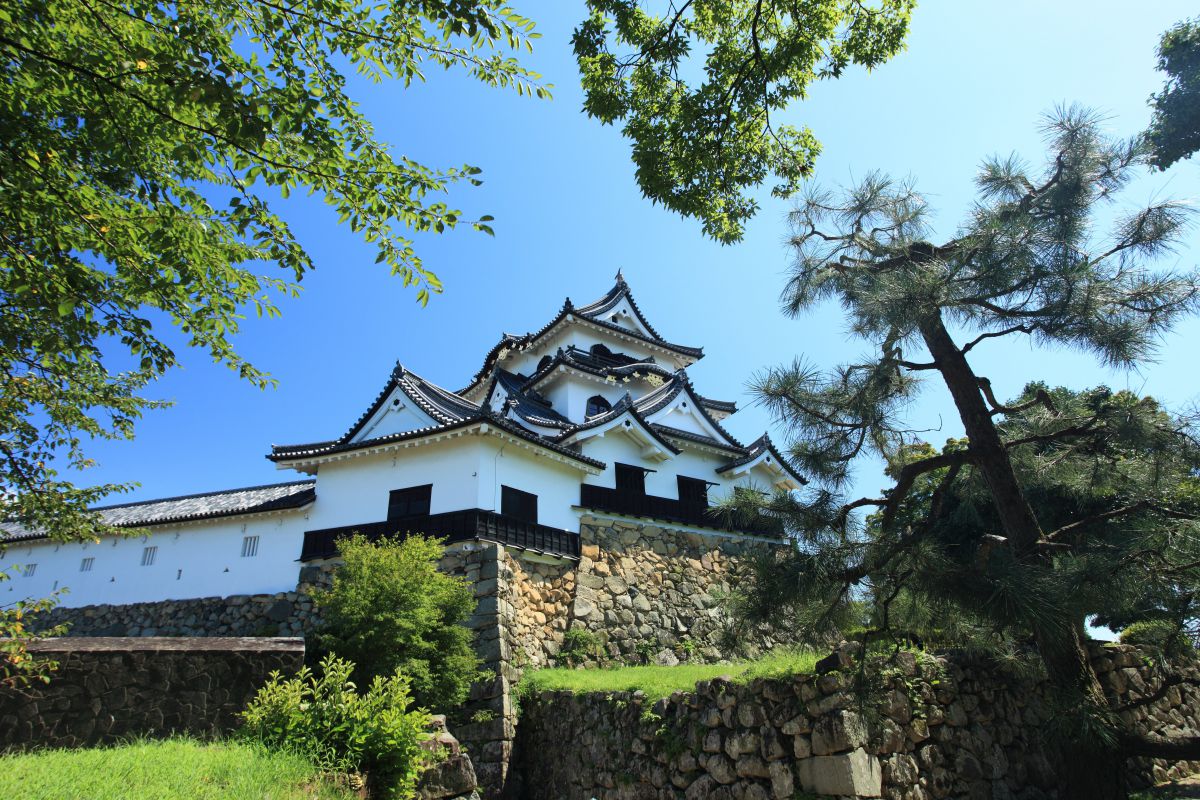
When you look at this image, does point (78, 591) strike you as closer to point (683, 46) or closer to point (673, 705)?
point (673, 705)

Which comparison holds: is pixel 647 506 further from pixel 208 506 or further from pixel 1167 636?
pixel 1167 636

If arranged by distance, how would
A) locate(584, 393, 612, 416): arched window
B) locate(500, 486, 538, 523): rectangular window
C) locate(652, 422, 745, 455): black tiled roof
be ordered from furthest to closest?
1. locate(584, 393, 612, 416): arched window
2. locate(652, 422, 745, 455): black tiled roof
3. locate(500, 486, 538, 523): rectangular window

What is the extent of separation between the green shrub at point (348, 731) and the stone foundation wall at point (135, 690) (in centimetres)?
147

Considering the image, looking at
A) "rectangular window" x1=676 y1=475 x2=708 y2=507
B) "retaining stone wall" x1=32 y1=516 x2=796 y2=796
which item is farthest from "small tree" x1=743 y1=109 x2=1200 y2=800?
"rectangular window" x1=676 y1=475 x2=708 y2=507

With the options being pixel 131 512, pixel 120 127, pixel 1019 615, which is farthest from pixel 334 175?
pixel 131 512

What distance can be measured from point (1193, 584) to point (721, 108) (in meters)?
5.96

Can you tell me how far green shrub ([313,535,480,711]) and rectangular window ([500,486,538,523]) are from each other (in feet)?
10.3

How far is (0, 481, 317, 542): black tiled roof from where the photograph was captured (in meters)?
16.2

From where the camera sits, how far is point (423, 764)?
6398 mm

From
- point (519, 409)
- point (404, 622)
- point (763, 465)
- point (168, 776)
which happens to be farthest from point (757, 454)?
point (168, 776)

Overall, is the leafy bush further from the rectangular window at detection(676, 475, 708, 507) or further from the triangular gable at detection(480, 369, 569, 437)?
the rectangular window at detection(676, 475, 708, 507)

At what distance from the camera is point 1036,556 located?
701 centimetres

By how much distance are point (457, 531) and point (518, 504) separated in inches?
66.7

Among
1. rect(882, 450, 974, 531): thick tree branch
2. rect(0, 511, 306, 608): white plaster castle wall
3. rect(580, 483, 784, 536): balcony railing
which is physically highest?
rect(580, 483, 784, 536): balcony railing
